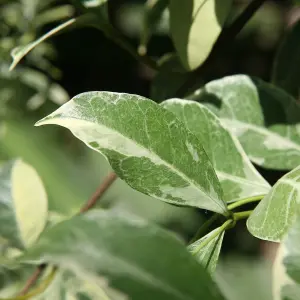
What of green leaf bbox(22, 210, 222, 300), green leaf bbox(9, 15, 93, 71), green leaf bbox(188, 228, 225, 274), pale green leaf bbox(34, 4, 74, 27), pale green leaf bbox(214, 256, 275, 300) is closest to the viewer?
green leaf bbox(22, 210, 222, 300)

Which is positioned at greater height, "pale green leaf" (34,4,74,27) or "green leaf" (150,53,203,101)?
"green leaf" (150,53,203,101)

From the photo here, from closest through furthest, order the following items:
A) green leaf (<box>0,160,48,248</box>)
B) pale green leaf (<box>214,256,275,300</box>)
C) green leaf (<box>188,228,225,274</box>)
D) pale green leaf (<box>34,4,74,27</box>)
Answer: green leaf (<box>188,228,225,274</box>) < green leaf (<box>0,160,48,248</box>) < pale green leaf (<box>34,4,74,27</box>) < pale green leaf (<box>214,256,275,300</box>)

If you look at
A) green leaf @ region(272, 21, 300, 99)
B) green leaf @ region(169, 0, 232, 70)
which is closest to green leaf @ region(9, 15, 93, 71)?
green leaf @ region(169, 0, 232, 70)

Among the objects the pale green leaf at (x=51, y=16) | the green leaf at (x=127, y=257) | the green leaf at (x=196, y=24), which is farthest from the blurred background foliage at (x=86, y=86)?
the green leaf at (x=127, y=257)

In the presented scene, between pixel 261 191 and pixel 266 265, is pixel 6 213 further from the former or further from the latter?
pixel 266 265

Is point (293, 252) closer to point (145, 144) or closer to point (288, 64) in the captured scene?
point (145, 144)

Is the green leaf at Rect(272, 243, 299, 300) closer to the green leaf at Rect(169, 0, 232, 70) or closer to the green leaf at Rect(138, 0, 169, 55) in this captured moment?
the green leaf at Rect(169, 0, 232, 70)

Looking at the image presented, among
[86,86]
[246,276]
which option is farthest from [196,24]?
[86,86]

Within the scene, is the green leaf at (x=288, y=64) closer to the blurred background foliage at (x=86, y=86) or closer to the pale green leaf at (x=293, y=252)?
the blurred background foliage at (x=86, y=86)
